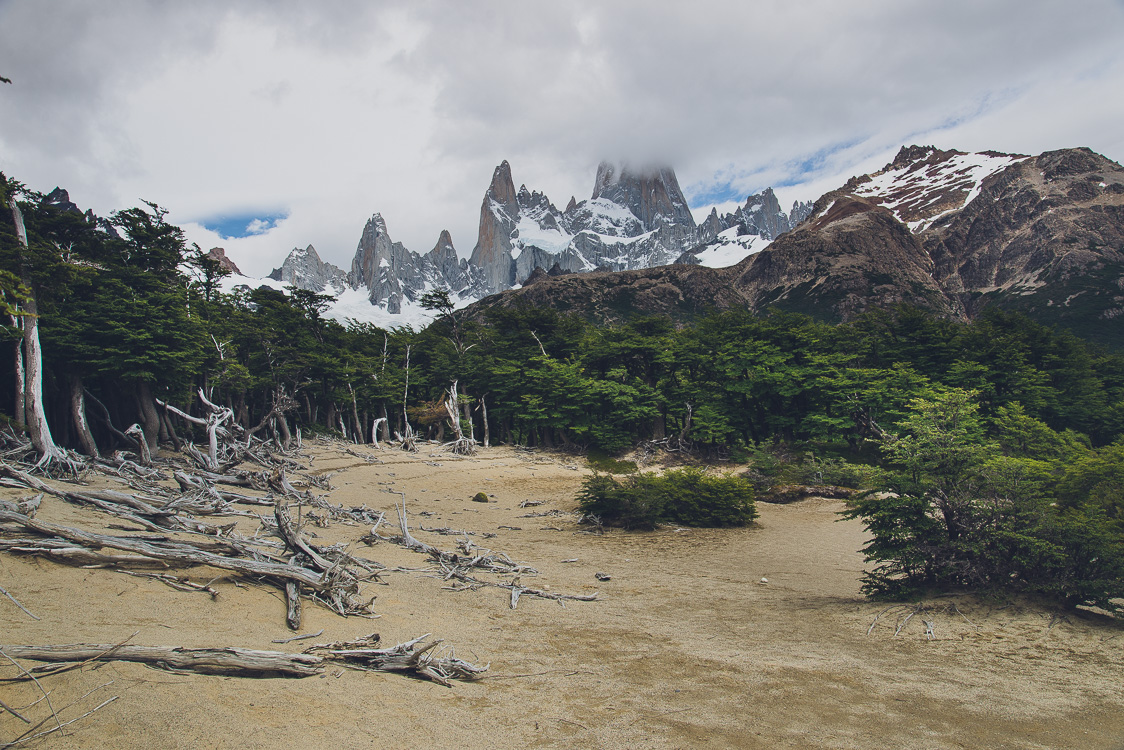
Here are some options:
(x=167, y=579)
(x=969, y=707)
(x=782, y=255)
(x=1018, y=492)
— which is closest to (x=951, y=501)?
(x=1018, y=492)

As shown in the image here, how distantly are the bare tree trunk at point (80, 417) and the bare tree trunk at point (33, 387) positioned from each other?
2498mm

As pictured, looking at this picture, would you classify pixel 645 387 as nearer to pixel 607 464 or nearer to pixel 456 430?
pixel 607 464

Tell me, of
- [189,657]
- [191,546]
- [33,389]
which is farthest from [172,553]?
[33,389]

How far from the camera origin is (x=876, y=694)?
471 centimetres

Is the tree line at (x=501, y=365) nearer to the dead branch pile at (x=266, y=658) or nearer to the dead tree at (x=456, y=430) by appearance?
the dead tree at (x=456, y=430)

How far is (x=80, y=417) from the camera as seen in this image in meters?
17.2

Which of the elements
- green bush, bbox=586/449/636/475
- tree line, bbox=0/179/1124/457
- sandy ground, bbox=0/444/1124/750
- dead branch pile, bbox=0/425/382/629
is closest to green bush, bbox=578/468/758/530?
sandy ground, bbox=0/444/1124/750

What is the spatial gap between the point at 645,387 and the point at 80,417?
26180mm

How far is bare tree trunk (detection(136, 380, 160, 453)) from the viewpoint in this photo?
19547 mm

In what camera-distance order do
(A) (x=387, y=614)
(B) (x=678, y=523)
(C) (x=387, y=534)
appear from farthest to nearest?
(B) (x=678, y=523) < (C) (x=387, y=534) < (A) (x=387, y=614)

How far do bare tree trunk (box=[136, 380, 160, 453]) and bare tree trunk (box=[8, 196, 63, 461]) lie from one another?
188 inches

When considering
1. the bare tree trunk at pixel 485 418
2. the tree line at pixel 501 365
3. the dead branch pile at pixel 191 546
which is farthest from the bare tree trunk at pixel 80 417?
the bare tree trunk at pixel 485 418

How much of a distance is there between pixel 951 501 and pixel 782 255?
115 meters

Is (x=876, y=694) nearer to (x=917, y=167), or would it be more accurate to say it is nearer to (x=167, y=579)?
(x=167, y=579)
